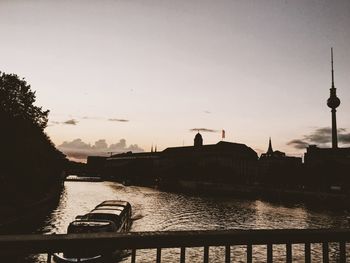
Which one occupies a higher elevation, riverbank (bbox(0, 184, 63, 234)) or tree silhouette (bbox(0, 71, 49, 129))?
tree silhouette (bbox(0, 71, 49, 129))

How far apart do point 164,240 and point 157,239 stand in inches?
3.0

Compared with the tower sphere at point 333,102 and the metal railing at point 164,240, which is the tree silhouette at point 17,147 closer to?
the metal railing at point 164,240

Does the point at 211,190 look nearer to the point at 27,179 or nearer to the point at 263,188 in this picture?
the point at 263,188

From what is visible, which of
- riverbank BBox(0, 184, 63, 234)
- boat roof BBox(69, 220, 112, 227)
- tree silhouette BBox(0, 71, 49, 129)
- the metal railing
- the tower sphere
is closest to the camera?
the metal railing

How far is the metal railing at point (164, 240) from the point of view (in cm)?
323

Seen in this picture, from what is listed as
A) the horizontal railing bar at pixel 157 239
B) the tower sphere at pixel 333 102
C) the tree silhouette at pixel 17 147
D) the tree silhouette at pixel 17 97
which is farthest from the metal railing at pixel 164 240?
the tower sphere at pixel 333 102

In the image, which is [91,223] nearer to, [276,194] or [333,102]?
[276,194]

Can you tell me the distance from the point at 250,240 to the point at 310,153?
586ft

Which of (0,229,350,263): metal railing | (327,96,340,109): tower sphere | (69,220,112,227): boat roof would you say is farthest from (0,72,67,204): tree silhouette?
(327,96,340,109): tower sphere

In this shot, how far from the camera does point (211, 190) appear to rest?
119875 millimetres

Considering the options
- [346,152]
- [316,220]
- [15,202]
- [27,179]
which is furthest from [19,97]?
[346,152]

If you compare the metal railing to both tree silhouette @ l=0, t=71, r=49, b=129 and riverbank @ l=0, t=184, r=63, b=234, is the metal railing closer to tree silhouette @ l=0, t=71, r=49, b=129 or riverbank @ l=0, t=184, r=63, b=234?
riverbank @ l=0, t=184, r=63, b=234

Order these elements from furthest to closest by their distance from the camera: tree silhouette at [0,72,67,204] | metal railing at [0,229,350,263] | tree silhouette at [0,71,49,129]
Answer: tree silhouette at [0,71,49,129], tree silhouette at [0,72,67,204], metal railing at [0,229,350,263]

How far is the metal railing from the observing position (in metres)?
3.23
